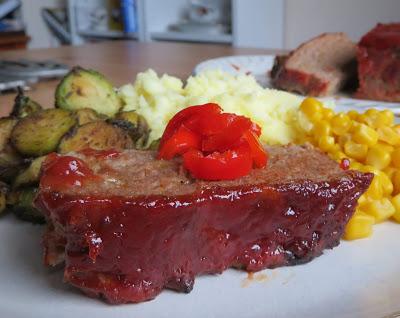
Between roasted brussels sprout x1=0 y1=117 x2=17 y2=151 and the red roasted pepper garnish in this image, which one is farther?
roasted brussels sprout x1=0 y1=117 x2=17 y2=151

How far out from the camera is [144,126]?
2738mm

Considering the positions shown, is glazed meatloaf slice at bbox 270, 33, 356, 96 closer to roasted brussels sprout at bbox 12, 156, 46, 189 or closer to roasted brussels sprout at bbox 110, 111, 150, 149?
roasted brussels sprout at bbox 110, 111, 150, 149

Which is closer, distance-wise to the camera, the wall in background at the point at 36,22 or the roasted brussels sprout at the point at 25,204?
the roasted brussels sprout at the point at 25,204

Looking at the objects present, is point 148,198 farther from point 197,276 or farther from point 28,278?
point 28,278

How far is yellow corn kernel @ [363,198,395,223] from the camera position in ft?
7.58

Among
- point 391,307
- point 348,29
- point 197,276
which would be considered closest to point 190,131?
point 197,276

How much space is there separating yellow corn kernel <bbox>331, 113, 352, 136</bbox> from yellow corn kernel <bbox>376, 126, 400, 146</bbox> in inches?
6.0

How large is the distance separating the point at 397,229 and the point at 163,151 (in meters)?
1.07

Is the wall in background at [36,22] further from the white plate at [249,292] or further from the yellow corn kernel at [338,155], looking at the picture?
the white plate at [249,292]

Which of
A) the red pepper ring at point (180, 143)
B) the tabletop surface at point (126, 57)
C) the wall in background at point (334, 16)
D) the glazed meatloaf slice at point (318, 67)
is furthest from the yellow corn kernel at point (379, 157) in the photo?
the wall in background at point (334, 16)

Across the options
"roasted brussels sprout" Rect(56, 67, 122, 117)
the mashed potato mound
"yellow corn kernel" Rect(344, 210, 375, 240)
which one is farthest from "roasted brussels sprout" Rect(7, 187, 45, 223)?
"yellow corn kernel" Rect(344, 210, 375, 240)

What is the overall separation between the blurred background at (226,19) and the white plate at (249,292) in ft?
21.8

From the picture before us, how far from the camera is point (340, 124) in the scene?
2736 millimetres

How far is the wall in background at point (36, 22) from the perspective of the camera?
12.0 m
